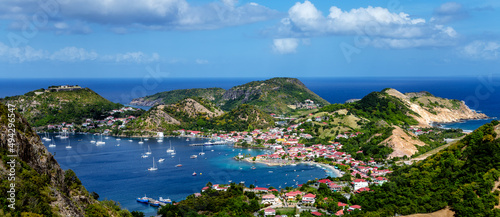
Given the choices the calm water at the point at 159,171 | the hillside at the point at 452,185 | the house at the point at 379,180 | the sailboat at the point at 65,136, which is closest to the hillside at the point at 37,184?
the calm water at the point at 159,171

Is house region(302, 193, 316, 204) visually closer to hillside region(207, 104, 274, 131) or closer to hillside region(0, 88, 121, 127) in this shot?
hillside region(207, 104, 274, 131)

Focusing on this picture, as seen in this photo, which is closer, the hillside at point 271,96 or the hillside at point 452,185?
the hillside at point 452,185

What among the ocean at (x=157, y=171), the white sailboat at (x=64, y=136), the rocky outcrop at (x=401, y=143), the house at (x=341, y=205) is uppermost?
the rocky outcrop at (x=401, y=143)

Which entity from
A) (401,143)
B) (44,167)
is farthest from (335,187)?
(44,167)

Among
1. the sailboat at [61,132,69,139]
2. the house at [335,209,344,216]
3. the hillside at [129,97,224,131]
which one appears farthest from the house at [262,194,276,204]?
the sailboat at [61,132,69,139]

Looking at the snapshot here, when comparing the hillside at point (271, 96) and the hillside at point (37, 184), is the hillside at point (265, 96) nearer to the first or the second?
the hillside at point (271, 96)
